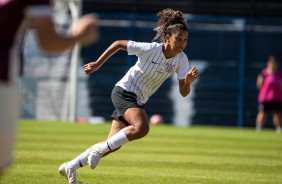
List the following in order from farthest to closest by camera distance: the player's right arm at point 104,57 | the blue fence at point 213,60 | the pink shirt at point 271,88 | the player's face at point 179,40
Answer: the blue fence at point 213,60 < the pink shirt at point 271,88 < the player's face at point 179,40 < the player's right arm at point 104,57

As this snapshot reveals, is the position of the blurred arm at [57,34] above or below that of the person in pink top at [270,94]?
above

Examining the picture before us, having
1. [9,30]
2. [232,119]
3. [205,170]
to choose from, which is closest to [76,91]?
[232,119]

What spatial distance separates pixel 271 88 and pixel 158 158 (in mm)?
12590

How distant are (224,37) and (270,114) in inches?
121

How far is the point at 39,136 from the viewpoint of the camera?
62.7ft

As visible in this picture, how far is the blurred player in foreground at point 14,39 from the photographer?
16.1 ft

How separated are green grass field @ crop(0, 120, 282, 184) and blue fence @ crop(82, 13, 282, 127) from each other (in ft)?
18.7

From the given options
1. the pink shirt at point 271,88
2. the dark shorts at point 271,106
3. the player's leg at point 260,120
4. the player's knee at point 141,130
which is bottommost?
the player's leg at point 260,120

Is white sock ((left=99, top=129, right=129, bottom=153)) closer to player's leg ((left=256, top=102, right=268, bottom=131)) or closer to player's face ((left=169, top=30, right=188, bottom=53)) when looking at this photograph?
player's face ((left=169, top=30, right=188, bottom=53))

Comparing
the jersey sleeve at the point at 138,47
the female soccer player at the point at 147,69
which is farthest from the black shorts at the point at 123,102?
the jersey sleeve at the point at 138,47

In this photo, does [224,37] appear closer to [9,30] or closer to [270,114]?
[270,114]

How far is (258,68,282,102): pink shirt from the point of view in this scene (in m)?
26.3

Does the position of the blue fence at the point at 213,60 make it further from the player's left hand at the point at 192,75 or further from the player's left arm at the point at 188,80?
the player's left hand at the point at 192,75

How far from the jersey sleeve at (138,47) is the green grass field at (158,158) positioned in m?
1.61
